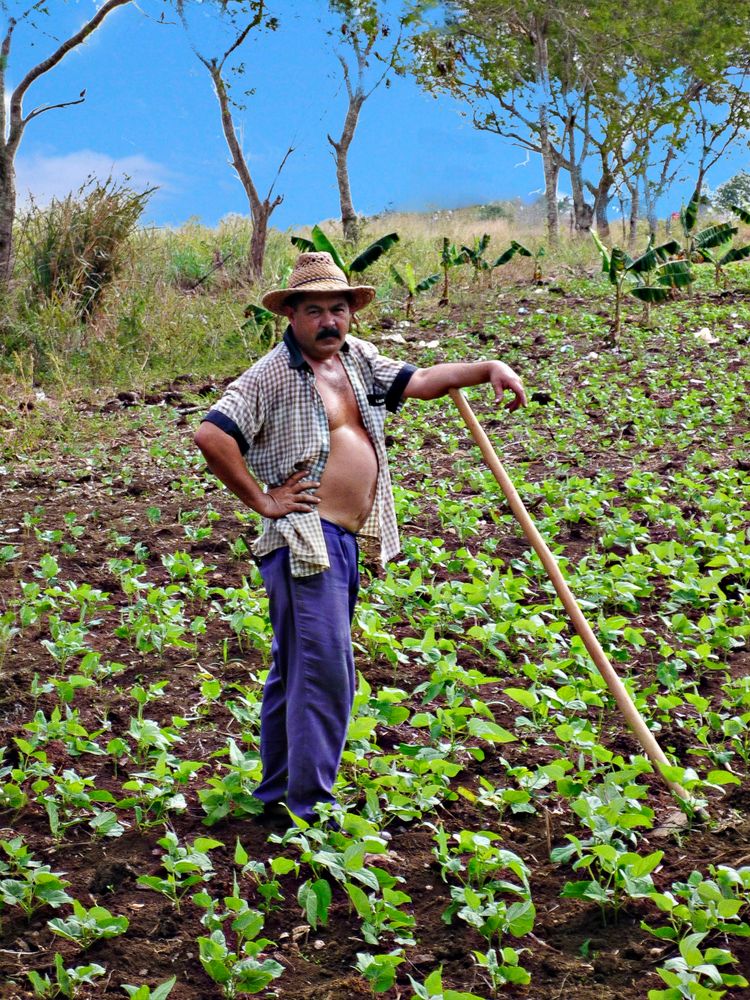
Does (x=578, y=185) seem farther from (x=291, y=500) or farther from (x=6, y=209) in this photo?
(x=291, y=500)

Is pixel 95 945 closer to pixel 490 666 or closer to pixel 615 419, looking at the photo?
pixel 490 666

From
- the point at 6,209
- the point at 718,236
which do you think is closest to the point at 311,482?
the point at 6,209

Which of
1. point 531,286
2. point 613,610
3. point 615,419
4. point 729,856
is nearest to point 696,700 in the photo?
point 729,856

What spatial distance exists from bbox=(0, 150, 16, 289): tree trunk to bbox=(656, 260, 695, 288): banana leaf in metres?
7.24

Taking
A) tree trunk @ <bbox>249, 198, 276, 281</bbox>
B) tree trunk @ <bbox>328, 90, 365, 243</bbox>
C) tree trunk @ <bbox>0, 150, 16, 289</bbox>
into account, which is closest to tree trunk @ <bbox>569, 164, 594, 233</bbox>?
tree trunk @ <bbox>328, 90, 365, 243</bbox>

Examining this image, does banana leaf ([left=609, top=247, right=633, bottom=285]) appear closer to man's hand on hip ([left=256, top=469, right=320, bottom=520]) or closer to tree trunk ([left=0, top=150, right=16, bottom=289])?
tree trunk ([left=0, top=150, right=16, bottom=289])

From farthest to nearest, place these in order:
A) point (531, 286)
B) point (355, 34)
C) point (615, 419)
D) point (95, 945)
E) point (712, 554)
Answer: point (355, 34)
point (531, 286)
point (615, 419)
point (712, 554)
point (95, 945)

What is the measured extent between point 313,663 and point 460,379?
99cm

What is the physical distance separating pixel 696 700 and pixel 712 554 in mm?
2432

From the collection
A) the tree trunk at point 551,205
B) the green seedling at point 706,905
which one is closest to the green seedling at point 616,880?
the green seedling at point 706,905

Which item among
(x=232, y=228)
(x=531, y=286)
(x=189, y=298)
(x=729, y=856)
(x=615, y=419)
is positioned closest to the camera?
(x=729, y=856)

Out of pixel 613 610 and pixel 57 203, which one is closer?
pixel 613 610

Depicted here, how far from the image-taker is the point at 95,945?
316 centimetres

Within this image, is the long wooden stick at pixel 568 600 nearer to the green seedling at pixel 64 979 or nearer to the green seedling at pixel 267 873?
the green seedling at pixel 267 873
